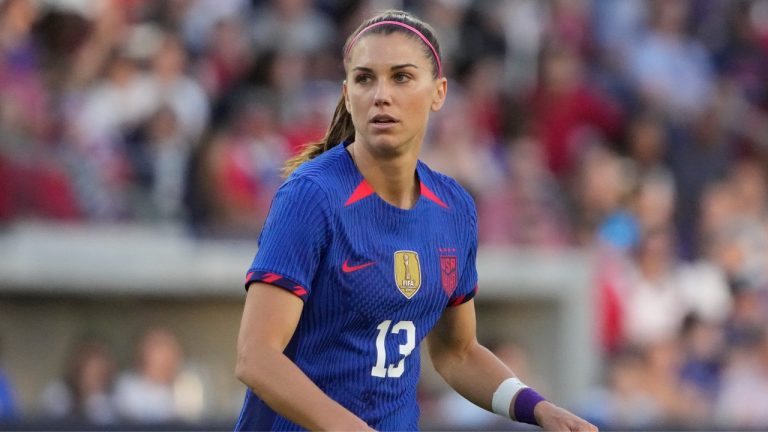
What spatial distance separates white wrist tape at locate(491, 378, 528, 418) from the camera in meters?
3.93

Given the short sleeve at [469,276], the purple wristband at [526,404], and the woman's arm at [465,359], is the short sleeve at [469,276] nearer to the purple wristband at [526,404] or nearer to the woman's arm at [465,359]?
the woman's arm at [465,359]

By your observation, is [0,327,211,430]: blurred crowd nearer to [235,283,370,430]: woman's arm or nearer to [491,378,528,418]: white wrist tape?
[491,378,528,418]: white wrist tape

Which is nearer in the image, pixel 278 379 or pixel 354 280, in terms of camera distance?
pixel 278 379

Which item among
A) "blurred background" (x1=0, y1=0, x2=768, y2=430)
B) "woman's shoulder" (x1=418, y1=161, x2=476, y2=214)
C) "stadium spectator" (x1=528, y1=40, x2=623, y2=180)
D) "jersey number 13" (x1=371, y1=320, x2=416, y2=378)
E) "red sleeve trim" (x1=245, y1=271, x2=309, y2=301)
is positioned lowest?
"jersey number 13" (x1=371, y1=320, x2=416, y2=378)

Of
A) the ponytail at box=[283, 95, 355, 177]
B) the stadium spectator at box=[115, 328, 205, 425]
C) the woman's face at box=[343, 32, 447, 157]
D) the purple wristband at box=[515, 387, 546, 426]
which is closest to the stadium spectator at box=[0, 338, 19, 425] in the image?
the stadium spectator at box=[115, 328, 205, 425]

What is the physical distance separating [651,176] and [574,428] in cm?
760

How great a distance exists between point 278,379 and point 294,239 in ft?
1.18

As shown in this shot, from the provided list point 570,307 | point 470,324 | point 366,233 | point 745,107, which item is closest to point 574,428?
point 470,324

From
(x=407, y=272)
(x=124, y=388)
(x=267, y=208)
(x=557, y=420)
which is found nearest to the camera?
(x=407, y=272)

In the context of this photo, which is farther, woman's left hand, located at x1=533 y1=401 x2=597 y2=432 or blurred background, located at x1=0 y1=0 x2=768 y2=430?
blurred background, located at x1=0 y1=0 x2=768 y2=430

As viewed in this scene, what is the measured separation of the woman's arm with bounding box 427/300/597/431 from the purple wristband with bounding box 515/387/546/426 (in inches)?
1.3

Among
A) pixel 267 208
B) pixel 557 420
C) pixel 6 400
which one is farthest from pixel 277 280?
pixel 267 208

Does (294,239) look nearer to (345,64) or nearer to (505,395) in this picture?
(345,64)

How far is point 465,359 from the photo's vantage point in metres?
4.11
